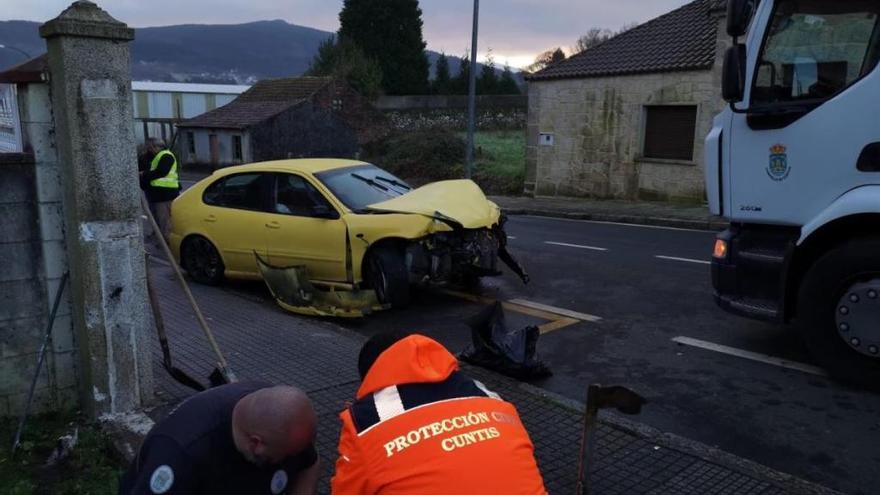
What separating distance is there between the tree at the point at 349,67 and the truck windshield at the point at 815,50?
3510cm

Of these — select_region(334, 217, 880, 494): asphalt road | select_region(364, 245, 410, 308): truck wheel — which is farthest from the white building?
select_region(364, 245, 410, 308): truck wheel

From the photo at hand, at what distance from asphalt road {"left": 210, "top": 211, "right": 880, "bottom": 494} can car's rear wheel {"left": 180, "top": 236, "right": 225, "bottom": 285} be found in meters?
0.26

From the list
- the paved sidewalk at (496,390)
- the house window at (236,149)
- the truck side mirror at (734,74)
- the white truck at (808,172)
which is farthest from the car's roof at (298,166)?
the house window at (236,149)

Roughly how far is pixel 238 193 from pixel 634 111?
13.2 meters

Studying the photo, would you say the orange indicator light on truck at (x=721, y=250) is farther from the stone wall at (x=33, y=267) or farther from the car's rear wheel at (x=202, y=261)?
the car's rear wheel at (x=202, y=261)

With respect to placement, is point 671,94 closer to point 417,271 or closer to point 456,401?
point 417,271

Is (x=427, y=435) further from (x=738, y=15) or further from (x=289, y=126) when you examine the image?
(x=289, y=126)

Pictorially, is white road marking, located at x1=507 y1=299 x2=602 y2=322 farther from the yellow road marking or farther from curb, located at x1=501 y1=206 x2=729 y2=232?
curb, located at x1=501 y1=206 x2=729 y2=232

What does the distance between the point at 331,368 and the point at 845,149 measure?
4.01 m

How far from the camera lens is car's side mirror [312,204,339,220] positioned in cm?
750

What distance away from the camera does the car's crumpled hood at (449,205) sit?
7125 millimetres

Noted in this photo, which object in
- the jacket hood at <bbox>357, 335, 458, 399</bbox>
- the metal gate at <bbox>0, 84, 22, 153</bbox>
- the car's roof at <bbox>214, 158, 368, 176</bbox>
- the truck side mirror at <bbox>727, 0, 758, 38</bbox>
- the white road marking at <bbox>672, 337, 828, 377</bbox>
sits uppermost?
the truck side mirror at <bbox>727, 0, 758, 38</bbox>

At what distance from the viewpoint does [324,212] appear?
759cm

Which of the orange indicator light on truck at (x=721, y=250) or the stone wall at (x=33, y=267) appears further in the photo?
the orange indicator light on truck at (x=721, y=250)
